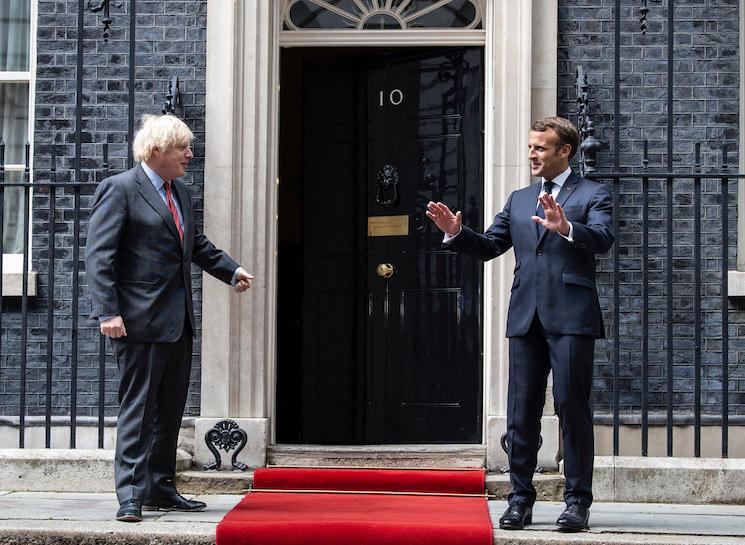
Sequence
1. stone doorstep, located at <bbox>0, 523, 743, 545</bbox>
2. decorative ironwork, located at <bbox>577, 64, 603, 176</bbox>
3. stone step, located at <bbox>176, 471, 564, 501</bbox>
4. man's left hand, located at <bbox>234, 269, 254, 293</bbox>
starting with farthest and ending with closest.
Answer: stone step, located at <bbox>176, 471, 564, 501</bbox> → decorative ironwork, located at <bbox>577, 64, 603, 176</bbox> → man's left hand, located at <bbox>234, 269, 254, 293</bbox> → stone doorstep, located at <bbox>0, 523, 743, 545</bbox>

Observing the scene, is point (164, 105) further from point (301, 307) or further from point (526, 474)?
point (526, 474)

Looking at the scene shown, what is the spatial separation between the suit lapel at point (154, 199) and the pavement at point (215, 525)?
135 centimetres

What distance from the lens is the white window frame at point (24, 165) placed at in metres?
7.56

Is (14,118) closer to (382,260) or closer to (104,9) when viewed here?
(104,9)

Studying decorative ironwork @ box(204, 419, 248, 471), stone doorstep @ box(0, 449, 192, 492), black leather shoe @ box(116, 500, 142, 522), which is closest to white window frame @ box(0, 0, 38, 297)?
stone doorstep @ box(0, 449, 192, 492)

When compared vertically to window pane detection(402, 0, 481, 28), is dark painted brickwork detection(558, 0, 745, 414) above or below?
below

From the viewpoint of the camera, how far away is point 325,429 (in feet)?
26.1

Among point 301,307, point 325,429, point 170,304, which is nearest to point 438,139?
point 301,307

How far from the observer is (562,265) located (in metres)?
5.57

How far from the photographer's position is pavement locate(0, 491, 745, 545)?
215 inches

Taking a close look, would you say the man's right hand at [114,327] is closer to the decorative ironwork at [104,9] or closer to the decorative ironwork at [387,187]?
the decorative ironwork at [104,9]

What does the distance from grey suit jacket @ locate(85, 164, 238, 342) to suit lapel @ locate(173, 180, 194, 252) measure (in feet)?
0.07

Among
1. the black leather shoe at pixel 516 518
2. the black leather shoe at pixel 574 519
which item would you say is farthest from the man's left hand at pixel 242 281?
the black leather shoe at pixel 574 519

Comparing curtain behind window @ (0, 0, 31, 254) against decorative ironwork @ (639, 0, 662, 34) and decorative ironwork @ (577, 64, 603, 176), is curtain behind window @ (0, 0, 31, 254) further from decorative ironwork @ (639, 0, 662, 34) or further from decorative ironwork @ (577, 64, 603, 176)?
decorative ironwork @ (639, 0, 662, 34)
